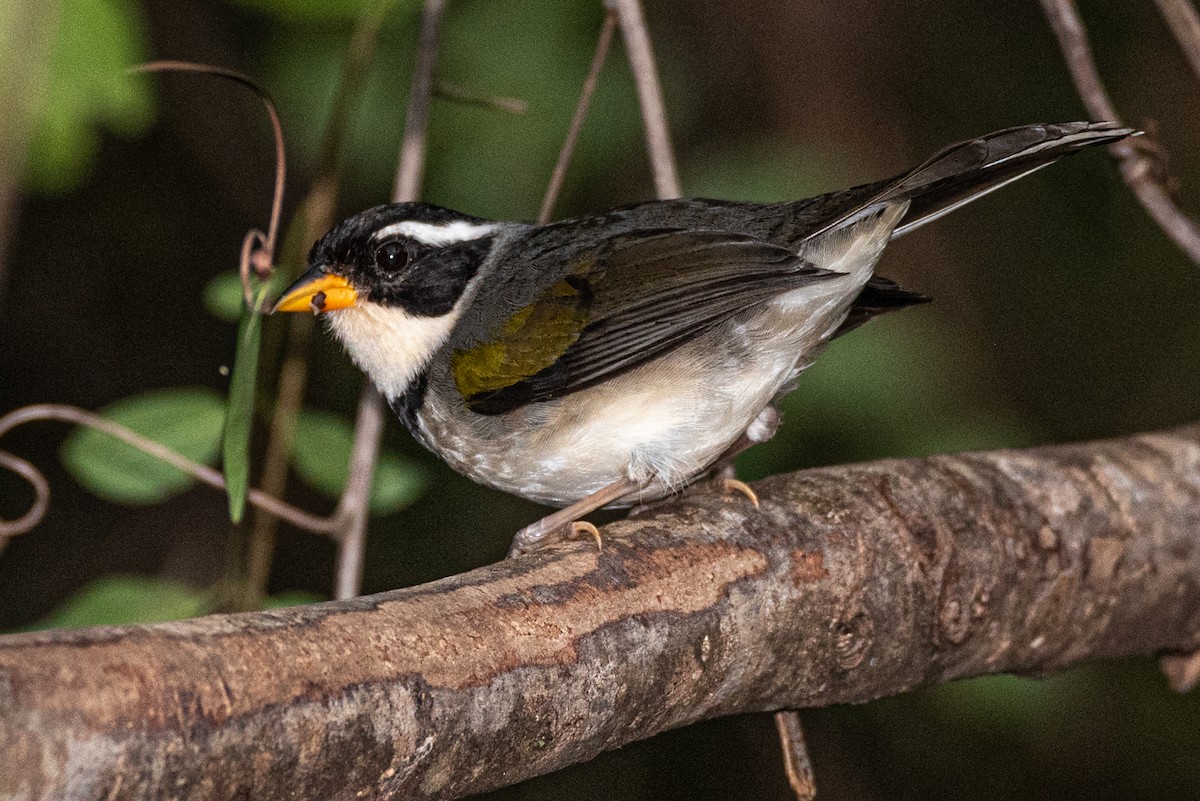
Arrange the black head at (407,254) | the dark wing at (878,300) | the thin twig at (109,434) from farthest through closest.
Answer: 1. the dark wing at (878,300)
2. the black head at (407,254)
3. the thin twig at (109,434)

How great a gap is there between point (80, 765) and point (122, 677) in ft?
0.50

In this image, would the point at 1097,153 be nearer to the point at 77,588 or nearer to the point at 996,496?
the point at 996,496

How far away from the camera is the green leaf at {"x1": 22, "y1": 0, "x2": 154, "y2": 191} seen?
325 cm

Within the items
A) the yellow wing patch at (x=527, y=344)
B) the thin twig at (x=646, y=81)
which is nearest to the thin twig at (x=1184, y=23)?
the thin twig at (x=646, y=81)

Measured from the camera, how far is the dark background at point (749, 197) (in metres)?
6.36

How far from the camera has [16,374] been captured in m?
7.32

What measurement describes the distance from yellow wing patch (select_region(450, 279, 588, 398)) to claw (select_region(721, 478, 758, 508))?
0.64 m

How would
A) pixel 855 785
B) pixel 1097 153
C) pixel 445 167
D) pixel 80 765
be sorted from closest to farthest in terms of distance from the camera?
pixel 80 765
pixel 445 167
pixel 855 785
pixel 1097 153

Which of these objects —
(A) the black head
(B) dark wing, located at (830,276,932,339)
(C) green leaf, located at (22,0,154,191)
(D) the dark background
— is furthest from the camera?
(D) the dark background

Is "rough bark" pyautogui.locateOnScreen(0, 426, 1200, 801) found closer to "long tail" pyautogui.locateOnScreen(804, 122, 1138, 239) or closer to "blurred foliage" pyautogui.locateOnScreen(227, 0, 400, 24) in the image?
"long tail" pyautogui.locateOnScreen(804, 122, 1138, 239)

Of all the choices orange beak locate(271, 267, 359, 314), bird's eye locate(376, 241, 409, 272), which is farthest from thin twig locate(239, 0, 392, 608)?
bird's eye locate(376, 241, 409, 272)

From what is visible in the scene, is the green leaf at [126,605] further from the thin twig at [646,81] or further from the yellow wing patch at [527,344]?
the thin twig at [646,81]

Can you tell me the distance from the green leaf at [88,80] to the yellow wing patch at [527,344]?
1267 millimetres

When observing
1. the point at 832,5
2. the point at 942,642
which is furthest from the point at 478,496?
the point at 942,642
